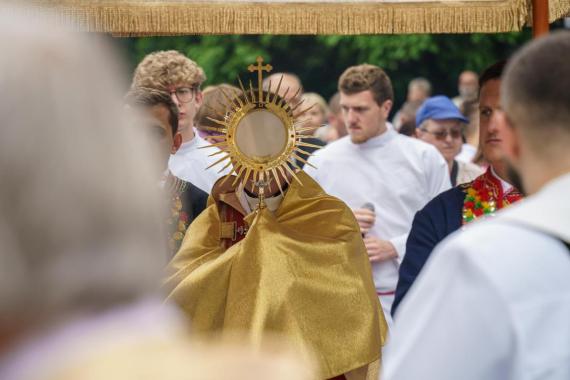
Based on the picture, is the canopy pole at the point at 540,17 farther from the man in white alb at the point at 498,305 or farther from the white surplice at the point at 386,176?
the man in white alb at the point at 498,305

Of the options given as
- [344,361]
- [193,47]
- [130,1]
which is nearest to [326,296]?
[344,361]

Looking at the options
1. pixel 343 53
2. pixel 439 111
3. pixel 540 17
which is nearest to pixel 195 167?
pixel 540 17

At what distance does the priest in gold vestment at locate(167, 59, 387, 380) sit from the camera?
3.75m

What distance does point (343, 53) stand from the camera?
16.5 meters

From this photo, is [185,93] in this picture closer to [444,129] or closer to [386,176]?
[386,176]

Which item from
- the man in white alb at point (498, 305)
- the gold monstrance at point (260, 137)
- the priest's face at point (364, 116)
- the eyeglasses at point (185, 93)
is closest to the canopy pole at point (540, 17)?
the gold monstrance at point (260, 137)

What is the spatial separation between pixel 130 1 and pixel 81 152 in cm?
331

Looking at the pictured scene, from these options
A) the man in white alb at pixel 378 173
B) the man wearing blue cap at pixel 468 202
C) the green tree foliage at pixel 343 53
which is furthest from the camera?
the green tree foliage at pixel 343 53

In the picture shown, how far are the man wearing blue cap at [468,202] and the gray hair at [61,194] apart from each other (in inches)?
116

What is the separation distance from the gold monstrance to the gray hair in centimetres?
279

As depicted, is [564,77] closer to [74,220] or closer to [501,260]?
[501,260]

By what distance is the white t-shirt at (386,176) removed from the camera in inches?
220

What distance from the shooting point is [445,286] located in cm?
178

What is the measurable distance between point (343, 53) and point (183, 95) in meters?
11.4
